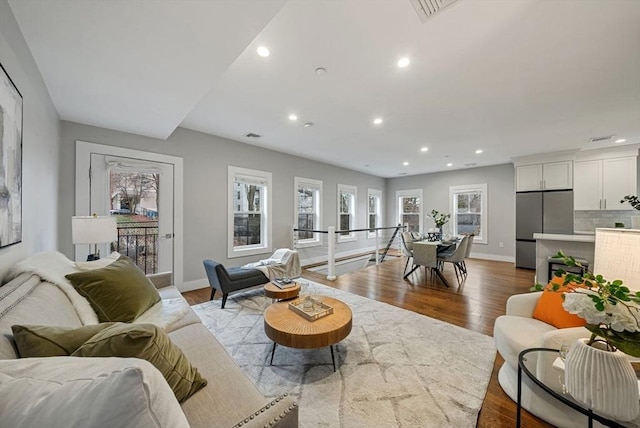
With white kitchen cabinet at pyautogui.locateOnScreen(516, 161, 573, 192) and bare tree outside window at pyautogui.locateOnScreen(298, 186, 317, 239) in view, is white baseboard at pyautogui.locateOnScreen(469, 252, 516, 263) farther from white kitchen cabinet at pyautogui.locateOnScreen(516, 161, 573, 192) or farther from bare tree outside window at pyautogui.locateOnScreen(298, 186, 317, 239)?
bare tree outside window at pyautogui.locateOnScreen(298, 186, 317, 239)

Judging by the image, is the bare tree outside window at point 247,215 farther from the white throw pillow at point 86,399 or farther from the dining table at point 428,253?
the white throw pillow at point 86,399

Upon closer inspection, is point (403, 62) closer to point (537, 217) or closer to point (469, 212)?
point (537, 217)

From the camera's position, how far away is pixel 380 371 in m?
1.95

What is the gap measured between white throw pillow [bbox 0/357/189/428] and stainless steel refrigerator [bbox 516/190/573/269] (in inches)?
274

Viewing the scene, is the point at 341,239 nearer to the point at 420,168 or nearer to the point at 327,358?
the point at 420,168

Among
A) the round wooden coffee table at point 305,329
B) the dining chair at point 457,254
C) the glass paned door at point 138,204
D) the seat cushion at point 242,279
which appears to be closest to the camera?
the round wooden coffee table at point 305,329

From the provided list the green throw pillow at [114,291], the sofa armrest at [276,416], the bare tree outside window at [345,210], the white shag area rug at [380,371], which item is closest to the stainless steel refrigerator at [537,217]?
the bare tree outside window at [345,210]

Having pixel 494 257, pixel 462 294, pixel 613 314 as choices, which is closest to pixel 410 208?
pixel 494 257

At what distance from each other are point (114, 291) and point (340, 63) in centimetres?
245

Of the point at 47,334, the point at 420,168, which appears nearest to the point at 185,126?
the point at 47,334

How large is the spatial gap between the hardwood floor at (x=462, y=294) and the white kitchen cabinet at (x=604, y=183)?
1.88 meters

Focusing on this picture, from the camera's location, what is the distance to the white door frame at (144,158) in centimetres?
304

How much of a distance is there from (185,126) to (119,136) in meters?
0.86

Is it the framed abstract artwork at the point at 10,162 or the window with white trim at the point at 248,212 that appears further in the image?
the window with white trim at the point at 248,212
